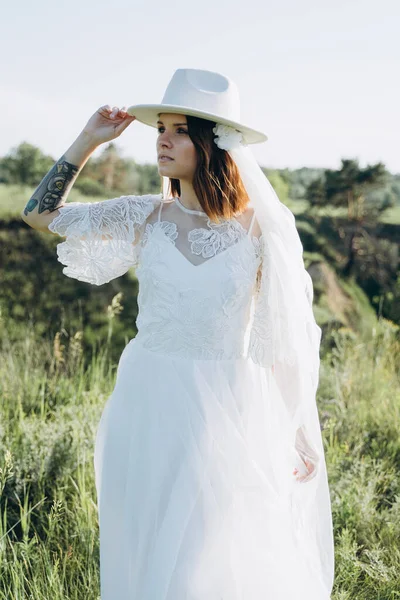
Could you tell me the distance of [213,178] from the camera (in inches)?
89.4

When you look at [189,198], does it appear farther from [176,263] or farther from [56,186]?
[56,186]

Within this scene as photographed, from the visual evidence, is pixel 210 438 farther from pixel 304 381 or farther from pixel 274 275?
pixel 274 275

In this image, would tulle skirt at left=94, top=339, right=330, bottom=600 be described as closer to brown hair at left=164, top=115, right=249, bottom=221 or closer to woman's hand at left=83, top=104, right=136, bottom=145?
brown hair at left=164, top=115, right=249, bottom=221

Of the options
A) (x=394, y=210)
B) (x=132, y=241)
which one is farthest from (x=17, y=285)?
(x=394, y=210)

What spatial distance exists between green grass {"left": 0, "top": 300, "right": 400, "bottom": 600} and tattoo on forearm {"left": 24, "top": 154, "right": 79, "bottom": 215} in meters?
0.86

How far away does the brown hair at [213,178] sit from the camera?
7.38 feet

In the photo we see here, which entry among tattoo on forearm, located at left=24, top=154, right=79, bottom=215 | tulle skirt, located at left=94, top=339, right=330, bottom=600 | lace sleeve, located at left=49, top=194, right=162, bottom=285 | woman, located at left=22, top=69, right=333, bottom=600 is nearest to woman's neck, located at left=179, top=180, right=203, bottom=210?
woman, located at left=22, top=69, right=333, bottom=600

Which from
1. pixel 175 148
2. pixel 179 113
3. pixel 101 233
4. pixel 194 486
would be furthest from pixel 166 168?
pixel 194 486

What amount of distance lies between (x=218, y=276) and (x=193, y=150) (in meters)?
0.44

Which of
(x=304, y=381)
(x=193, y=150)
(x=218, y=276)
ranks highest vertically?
(x=193, y=150)

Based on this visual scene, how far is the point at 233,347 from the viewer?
2.27 metres

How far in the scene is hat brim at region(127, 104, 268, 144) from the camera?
215 centimetres

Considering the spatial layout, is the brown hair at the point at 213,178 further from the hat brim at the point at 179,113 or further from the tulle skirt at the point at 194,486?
the tulle skirt at the point at 194,486

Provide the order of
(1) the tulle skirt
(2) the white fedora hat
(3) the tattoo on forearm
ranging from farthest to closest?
(3) the tattoo on forearm → (2) the white fedora hat → (1) the tulle skirt
